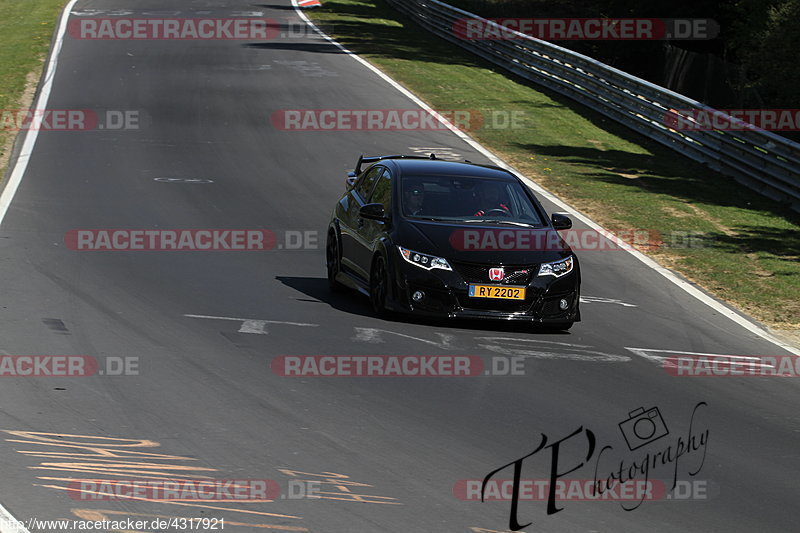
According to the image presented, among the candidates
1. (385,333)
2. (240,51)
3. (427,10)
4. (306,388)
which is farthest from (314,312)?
(427,10)

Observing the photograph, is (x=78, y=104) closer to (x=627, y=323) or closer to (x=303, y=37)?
(x=303, y=37)

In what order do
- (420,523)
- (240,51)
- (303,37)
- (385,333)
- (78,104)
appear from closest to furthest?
(420,523)
(385,333)
(78,104)
(240,51)
(303,37)

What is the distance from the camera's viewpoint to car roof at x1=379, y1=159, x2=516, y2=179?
1398cm

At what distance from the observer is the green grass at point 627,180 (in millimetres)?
16688

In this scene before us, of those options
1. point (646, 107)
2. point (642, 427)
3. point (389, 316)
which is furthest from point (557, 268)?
point (646, 107)

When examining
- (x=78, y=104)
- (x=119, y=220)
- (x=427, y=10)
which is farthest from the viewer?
(x=427, y=10)

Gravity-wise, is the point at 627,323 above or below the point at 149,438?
below

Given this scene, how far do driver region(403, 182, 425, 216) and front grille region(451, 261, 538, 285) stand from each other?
1.23m

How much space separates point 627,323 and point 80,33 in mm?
29084

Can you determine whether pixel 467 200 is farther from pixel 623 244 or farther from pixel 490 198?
pixel 623 244

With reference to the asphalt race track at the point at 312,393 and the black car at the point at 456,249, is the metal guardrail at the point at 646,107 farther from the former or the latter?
the black car at the point at 456,249

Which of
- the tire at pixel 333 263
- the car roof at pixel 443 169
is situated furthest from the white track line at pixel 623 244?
the tire at pixel 333 263

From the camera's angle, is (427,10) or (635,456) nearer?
(635,456)

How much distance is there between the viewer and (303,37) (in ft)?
131
